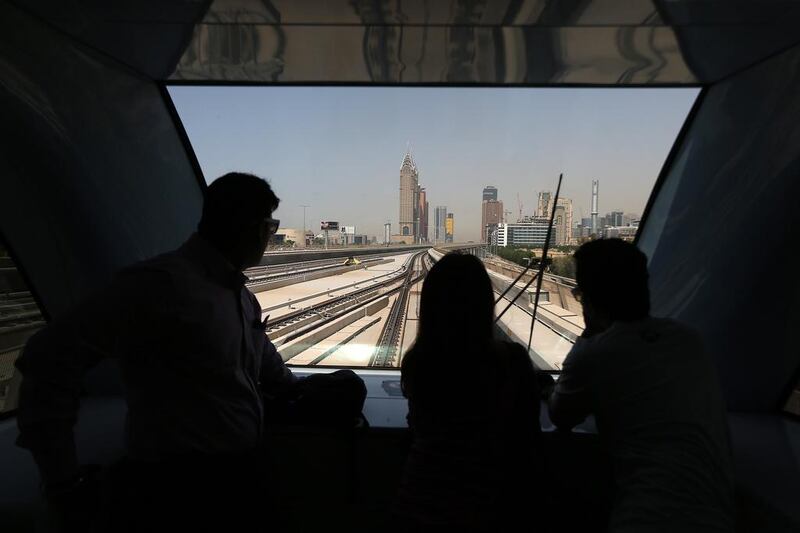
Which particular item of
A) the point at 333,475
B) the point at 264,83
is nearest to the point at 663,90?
the point at 264,83

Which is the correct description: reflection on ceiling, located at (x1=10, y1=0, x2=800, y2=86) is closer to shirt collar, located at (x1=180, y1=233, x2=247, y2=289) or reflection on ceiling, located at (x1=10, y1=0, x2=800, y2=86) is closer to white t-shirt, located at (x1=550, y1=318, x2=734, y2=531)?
shirt collar, located at (x1=180, y1=233, x2=247, y2=289)

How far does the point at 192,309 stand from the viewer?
1.27 meters

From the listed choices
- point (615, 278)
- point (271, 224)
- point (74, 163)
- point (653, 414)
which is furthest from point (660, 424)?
point (74, 163)

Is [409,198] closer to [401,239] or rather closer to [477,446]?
[401,239]

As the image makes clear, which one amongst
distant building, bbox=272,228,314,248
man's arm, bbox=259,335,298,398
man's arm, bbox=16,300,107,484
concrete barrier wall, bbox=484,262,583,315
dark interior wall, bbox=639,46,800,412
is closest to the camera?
man's arm, bbox=16,300,107,484

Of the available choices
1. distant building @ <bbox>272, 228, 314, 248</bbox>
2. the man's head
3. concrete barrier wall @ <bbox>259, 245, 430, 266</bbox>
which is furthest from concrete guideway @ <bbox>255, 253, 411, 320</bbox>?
the man's head

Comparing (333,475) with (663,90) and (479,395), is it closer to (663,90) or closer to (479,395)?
(479,395)

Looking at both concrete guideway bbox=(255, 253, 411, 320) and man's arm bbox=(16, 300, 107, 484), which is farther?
concrete guideway bbox=(255, 253, 411, 320)

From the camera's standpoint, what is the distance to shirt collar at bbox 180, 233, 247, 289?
54.0 inches

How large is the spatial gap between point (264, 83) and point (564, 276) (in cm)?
233

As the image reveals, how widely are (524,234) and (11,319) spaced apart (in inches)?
137

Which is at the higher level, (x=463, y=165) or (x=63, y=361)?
(x=463, y=165)

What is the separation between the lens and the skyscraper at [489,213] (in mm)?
3999

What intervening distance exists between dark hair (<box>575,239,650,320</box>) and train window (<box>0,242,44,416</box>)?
312 centimetres
